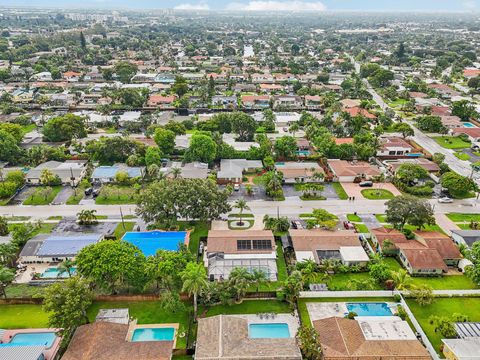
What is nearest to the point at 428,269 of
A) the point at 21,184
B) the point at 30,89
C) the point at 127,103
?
the point at 21,184

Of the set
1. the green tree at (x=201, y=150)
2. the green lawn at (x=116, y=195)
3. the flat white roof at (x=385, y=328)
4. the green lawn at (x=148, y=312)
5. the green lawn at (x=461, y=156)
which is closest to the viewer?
the flat white roof at (x=385, y=328)

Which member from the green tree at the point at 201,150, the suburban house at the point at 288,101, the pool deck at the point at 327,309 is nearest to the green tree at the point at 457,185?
the pool deck at the point at 327,309

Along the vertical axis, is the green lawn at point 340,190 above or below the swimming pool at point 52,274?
below

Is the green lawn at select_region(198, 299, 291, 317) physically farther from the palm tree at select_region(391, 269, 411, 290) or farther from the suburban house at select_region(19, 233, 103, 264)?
the suburban house at select_region(19, 233, 103, 264)

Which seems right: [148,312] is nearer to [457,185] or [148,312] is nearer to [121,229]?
[121,229]

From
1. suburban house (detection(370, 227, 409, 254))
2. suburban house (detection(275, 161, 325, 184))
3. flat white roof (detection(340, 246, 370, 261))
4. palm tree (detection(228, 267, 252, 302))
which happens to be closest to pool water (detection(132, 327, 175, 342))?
palm tree (detection(228, 267, 252, 302))

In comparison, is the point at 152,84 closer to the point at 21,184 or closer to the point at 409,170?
the point at 21,184

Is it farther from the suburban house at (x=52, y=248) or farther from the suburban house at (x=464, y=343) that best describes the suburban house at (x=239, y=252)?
the suburban house at (x=464, y=343)

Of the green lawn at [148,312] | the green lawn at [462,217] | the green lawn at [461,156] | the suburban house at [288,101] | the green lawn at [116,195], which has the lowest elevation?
the suburban house at [288,101]
